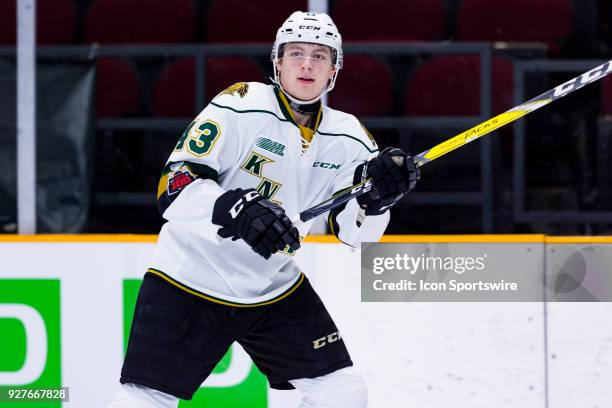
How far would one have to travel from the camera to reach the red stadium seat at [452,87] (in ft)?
12.7

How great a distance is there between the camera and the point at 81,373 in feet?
11.1

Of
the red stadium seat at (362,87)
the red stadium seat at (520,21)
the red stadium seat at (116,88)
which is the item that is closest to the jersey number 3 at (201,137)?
the red stadium seat at (362,87)

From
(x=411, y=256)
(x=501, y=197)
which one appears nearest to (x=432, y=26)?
(x=501, y=197)

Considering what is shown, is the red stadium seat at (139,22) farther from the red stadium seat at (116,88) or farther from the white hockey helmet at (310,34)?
the white hockey helmet at (310,34)

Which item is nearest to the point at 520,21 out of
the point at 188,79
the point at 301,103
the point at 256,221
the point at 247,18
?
the point at 247,18

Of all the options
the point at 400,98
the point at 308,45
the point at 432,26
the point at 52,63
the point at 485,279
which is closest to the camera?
the point at 308,45

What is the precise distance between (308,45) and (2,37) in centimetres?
152

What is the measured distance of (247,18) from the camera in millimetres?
4320

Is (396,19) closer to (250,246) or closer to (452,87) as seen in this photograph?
(452,87)

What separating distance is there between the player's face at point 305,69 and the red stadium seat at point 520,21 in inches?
57.6

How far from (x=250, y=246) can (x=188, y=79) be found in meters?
1.73

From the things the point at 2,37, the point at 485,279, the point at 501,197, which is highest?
the point at 2,37

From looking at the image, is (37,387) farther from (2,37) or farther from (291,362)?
(2,37)

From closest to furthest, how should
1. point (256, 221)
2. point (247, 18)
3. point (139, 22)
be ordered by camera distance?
point (256, 221), point (247, 18), point (139, 22)
